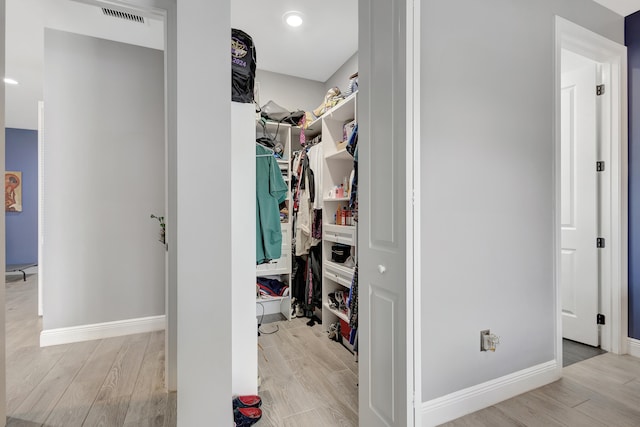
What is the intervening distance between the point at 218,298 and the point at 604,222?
2.94m

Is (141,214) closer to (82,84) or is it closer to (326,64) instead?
(82,84)

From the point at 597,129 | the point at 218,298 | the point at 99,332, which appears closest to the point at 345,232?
the point at 218,298

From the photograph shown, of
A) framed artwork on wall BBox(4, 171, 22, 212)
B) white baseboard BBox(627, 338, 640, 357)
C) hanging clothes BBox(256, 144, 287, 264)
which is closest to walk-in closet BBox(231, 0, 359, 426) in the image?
hanging clothes BBox(256, 144, 287, 264)

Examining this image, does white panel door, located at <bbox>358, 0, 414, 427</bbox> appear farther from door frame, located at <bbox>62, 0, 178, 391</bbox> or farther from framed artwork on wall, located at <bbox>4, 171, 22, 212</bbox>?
framed artwork on wall, located at <bbox>4, 171, 22, 212</bbox>

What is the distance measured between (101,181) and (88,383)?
5.58ft

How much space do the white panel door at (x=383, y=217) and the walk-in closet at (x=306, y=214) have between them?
0.43 m

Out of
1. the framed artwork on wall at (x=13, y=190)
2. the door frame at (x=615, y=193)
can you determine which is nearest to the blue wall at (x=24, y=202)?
the framed artwork on wall at (x=13, y=190)

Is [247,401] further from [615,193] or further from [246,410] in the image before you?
[615,193]

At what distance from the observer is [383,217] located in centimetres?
148

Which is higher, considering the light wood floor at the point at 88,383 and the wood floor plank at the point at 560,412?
the wood floor plank at the point at 560,412

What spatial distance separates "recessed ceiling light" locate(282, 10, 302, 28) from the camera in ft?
8.34

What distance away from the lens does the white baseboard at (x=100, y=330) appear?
2.62 meters

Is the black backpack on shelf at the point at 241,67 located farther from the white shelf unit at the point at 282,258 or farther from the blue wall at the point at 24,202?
the blue wall at the point at 24,202

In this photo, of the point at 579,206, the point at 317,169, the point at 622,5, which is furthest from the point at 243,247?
the point at 622,5
